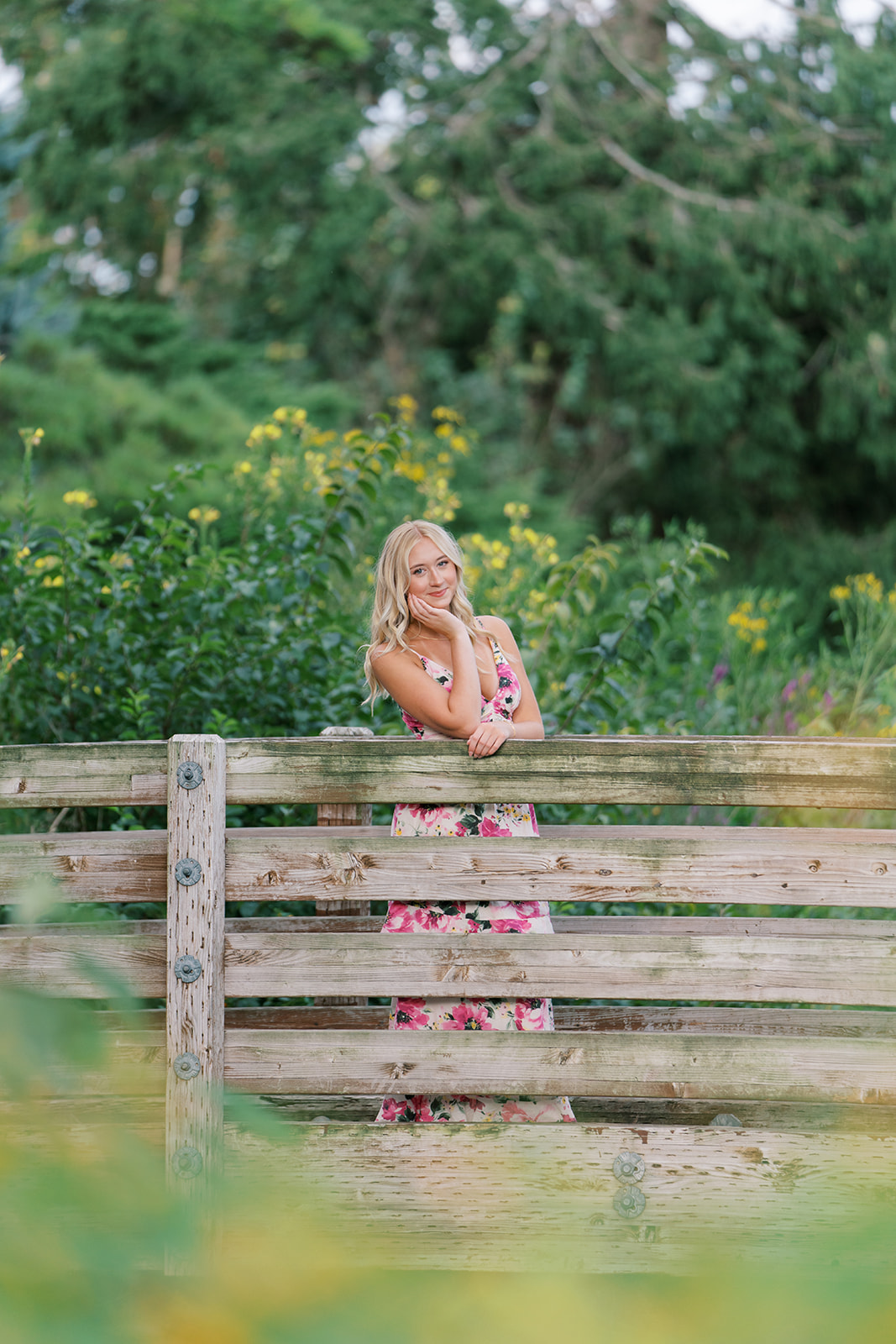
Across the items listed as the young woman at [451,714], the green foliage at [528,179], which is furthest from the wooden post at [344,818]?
the green foliage at [528,179]

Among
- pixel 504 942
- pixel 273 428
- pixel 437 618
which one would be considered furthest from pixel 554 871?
pixel 273 428

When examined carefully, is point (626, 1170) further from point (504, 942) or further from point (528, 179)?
point (528, 179)

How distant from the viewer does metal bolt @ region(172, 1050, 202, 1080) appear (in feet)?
7.76

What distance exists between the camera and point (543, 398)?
14.2 m

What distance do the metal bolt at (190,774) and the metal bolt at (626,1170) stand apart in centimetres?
115

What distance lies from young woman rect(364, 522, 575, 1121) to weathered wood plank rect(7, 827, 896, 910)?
0.63ft

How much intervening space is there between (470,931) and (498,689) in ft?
2.19

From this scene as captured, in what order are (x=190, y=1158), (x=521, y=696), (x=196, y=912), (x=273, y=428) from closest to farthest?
(x=190, y=1158), (x=196, y=912), (x=521, y=696), (x=273, y=428)

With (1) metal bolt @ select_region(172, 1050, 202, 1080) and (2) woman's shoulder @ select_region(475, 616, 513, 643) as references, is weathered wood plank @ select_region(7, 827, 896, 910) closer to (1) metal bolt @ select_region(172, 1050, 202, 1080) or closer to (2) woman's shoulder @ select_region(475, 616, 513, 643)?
(1) metal bolt @ select_region(172, 1050, 202, 1080)

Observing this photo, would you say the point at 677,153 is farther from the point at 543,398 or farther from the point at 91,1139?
the point at 91,1139

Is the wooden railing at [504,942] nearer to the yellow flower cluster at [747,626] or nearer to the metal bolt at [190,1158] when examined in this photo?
the metal bolt at [190,1158]

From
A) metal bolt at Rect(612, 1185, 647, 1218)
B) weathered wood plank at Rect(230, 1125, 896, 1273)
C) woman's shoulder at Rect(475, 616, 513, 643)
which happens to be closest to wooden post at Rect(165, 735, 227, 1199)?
weathered wood plank at Rect(230, 1125, 896, 1273)

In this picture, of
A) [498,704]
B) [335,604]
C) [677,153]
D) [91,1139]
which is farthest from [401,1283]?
[677,153]

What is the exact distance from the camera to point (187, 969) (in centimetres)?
241
